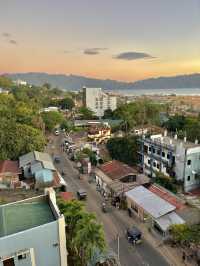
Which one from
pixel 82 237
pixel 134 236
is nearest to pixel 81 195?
pixel 134 236

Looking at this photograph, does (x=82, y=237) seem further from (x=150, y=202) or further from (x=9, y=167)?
(x=9, y=167)

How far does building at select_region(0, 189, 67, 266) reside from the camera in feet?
31.1

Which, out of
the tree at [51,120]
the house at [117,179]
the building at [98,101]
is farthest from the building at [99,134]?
the building at [98,101]

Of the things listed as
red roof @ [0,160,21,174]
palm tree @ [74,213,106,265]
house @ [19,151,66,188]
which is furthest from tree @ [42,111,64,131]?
palm tree @ [74,213,106,265]

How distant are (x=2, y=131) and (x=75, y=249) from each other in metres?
21.7

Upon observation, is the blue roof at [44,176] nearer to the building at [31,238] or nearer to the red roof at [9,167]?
the red roof at [9,167]

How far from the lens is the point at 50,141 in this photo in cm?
4703

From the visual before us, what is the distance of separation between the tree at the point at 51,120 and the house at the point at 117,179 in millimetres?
29353

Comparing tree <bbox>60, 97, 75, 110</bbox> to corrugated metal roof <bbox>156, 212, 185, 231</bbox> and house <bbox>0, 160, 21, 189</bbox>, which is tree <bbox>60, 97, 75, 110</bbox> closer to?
house <bbox>0, 160, 21, 189</bbox>

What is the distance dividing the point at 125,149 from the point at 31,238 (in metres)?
24.2

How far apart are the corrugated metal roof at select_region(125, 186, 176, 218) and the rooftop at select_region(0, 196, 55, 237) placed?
9.02m

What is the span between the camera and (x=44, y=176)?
24.4m

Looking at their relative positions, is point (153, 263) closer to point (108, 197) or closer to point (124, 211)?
point (124, 211)

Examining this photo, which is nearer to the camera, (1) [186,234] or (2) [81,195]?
(1) [186,234]
